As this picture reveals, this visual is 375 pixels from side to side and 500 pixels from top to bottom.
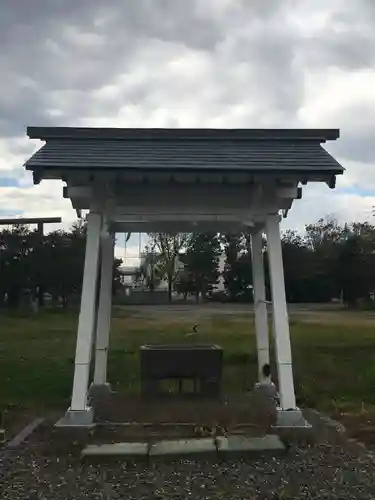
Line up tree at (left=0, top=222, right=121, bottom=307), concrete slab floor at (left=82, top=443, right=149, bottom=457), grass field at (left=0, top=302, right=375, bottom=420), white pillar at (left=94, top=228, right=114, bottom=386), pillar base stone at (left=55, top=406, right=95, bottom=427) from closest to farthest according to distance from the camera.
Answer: concrete slab floor at (left=82, top=443, right=149, bottom=457) → pillar base stone at (left=55, top=406, right=95, bottom=427) → white pillar at (left=94, top=228, right=114, bottom=386) → grass field at (left=0, top=302, right=375, bottom=420) → tree at (left=0, top=222, right=121, bottom=307)

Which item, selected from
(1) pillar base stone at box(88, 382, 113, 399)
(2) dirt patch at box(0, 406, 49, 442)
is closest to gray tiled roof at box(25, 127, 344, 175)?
(2) dirt patch at box(0, 406, 49, 442)

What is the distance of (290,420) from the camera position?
582 cm

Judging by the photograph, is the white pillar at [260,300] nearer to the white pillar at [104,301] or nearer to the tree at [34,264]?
the white pillar at [104,301]

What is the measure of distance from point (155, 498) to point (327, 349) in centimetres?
1035

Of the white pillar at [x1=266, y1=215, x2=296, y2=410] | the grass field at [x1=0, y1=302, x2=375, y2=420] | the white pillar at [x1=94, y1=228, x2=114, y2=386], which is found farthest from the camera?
the grass field at [x1=0, y1=302, x2=375, y2=420]

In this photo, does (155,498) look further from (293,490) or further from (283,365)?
(283,365)

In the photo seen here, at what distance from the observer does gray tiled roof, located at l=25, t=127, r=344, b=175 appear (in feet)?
19.1

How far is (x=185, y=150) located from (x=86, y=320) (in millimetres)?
2001

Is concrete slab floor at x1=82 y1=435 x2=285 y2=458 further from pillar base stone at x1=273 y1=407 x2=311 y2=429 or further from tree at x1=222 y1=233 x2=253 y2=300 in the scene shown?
tree at x1=222 y1=233 x2=253 y2=300

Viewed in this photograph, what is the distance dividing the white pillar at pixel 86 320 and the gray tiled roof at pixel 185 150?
0.69m

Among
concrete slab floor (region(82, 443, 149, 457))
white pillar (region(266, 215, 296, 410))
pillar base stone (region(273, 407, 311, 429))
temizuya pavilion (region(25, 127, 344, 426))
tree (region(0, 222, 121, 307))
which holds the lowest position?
concrete slab floor (region(82, 443, 149, 457))

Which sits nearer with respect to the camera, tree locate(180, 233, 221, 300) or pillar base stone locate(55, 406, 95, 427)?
pillar base stone locate(55, 406, 95, 427)

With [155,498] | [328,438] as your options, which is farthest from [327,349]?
[155,498]

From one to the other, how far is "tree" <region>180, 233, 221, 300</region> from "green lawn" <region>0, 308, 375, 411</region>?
61.2 feet
